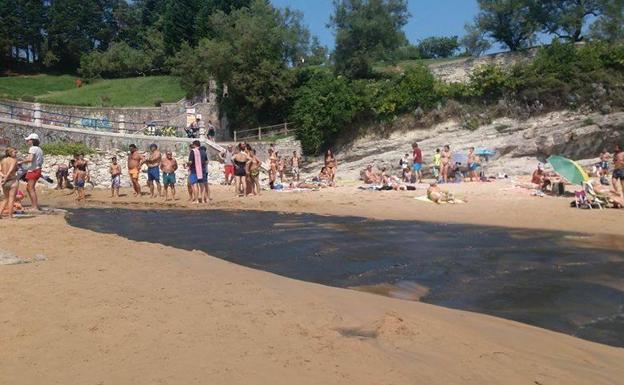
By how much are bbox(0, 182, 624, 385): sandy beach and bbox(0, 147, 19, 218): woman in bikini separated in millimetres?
4767

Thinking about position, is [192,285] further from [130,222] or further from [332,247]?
[130,222]

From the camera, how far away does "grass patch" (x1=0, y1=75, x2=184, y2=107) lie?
47.9 m

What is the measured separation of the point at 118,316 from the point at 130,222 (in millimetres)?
7906

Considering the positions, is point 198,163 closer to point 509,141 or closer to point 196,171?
point 196,171

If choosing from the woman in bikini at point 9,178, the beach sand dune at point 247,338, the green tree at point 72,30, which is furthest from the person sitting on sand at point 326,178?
the green tree at point 72,30

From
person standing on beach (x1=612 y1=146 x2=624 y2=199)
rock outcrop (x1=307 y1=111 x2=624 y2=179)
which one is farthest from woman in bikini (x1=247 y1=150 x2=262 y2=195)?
rock outcrop (x1=307 y1=111 x2=624 y2=179)

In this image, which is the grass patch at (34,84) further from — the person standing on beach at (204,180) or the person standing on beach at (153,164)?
the person standing on beach at (204,180)

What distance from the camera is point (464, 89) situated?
28250mm

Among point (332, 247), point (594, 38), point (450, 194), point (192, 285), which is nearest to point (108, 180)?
point (450, 194)

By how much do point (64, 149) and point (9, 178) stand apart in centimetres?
1478

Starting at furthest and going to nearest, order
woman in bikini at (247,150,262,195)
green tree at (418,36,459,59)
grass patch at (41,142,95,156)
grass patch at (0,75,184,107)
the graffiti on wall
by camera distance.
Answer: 1. green tree at (418,36,459,59)
2. grass patch at (0,75,184,107)
3. the graffiti on wall
4. grass patch at (41,142,95,156)
5. woman in bikini at (247,150,262,195)

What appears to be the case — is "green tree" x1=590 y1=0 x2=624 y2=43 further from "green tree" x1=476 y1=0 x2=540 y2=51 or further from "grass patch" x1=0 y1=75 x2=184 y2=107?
"grass patch" x1=0 y1=75 x2=184 y2=107

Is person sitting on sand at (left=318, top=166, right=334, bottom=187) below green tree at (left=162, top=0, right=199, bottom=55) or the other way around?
below

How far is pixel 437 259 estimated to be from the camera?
7816mm
